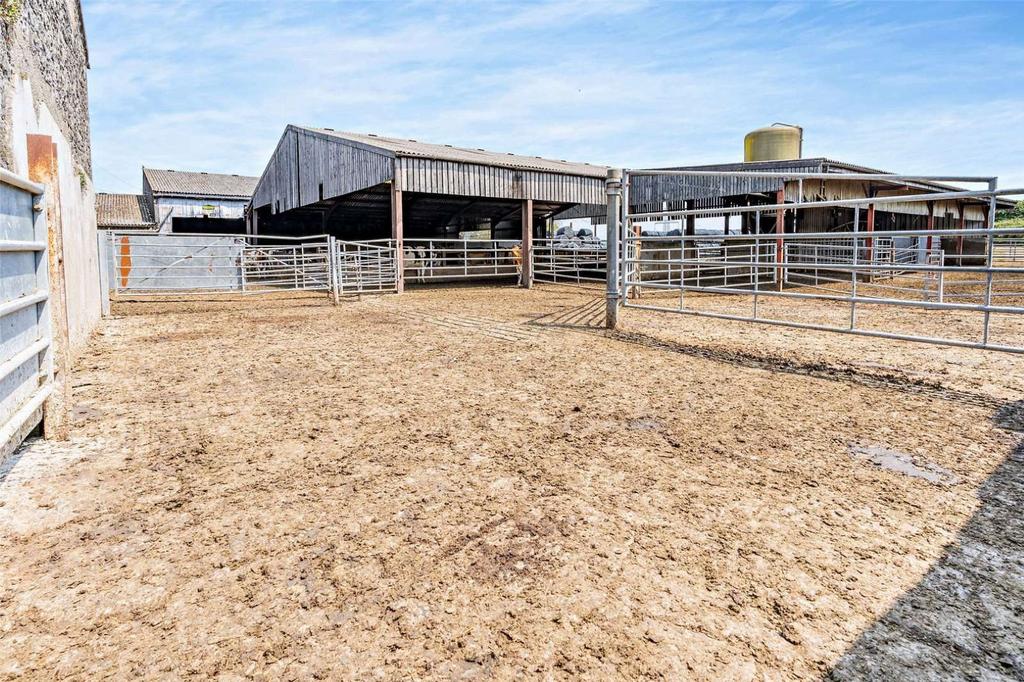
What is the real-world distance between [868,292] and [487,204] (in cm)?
1315

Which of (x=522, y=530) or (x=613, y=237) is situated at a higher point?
(x=613, y=237)

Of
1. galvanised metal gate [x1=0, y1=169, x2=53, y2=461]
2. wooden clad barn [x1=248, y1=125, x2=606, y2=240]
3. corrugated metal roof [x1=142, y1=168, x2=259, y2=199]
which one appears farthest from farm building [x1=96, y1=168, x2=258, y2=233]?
galvanised metal gate [x1=0, y1=169, x2=53, y2=461]

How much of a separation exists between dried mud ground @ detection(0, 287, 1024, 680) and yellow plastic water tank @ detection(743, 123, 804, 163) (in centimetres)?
2088

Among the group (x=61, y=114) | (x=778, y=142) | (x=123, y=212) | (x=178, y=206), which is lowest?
(x=61, y=114)

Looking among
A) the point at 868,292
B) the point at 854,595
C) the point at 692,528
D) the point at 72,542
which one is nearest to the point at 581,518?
the point at 692,528

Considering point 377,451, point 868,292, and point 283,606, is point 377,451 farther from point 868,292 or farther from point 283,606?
point 868,292

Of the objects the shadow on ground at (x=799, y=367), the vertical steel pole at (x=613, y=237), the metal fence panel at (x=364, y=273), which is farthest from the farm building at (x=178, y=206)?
the shadow on ground at (x=799, y=367)

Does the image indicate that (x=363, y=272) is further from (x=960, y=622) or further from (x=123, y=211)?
(x=123, y=211)

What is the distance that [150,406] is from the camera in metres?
4.04

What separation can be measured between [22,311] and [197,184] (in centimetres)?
3656

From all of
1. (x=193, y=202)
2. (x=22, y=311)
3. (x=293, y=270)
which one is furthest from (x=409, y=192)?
(x=193, y=202)

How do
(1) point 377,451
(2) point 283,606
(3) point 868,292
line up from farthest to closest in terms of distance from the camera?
(3) point 868,292
(1) point 377,451
(2) point 283,606

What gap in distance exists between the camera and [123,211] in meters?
30.7

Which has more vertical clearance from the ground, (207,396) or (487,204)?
(487,204)
